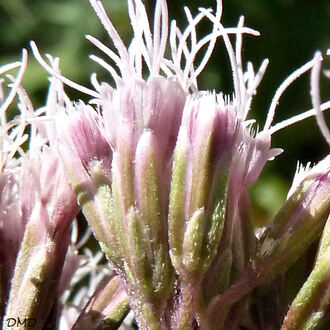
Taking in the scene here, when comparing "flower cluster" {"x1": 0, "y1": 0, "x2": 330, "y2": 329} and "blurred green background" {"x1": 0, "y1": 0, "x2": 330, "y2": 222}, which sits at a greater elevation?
"blurred green background" {"x1": 0, "y1": 0, "x2": 330, "y2": 222}

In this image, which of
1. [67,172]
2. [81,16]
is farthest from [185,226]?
[81,16]

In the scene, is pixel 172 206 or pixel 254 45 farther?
pixel 254 45

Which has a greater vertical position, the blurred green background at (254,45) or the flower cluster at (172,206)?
the blurred green background at (254,45)

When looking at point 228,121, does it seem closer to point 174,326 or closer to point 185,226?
point 185,226

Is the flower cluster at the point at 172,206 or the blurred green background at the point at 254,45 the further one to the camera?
the blurred green background at the point at 254,45

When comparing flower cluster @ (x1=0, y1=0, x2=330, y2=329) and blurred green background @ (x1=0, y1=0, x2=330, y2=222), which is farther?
blurred green background @ (x1=0, y1=0, x2=330, y2=222)

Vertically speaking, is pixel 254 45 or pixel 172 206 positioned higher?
pixel 254 45
